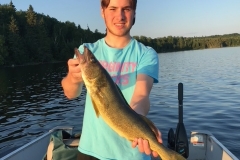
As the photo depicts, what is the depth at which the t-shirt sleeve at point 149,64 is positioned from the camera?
9.72ft

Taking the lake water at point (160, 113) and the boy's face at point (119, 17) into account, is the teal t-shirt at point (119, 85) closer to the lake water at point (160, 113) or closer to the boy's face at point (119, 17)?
the boy's face at point (119, 17)

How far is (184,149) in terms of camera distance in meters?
5.05

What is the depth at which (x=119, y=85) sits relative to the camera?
9.85ft

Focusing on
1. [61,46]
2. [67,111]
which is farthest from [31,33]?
[67,111]

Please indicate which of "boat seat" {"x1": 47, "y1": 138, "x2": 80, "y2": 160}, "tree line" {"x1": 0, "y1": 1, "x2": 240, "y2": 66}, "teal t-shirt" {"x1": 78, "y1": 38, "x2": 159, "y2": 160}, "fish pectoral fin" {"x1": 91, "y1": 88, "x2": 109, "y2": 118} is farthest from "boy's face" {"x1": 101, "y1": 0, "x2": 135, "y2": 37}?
"tree line" {"x1": 0, "y1": 1, "x2": 240, "y2": 66}

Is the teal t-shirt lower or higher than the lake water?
higher

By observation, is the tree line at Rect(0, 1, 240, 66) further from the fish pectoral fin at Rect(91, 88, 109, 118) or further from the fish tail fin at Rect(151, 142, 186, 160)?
the fish tail fin at Rect(151, 142, 186, 160)

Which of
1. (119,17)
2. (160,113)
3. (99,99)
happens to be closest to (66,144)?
(99,99)

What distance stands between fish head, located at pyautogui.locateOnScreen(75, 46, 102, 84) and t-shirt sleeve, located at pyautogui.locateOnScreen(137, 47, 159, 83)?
20.2 inches

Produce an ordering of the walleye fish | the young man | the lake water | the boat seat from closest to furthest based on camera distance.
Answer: the walleye fish
the young man
the boat seat
the lake water

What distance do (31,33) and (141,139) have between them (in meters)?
82.2

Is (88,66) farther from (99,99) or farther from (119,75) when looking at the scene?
(119,75)

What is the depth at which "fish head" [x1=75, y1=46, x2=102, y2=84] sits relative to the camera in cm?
271

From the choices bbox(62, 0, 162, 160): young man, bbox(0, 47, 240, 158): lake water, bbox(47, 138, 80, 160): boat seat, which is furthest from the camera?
bbox(0, 47, 240, 158): lake water
